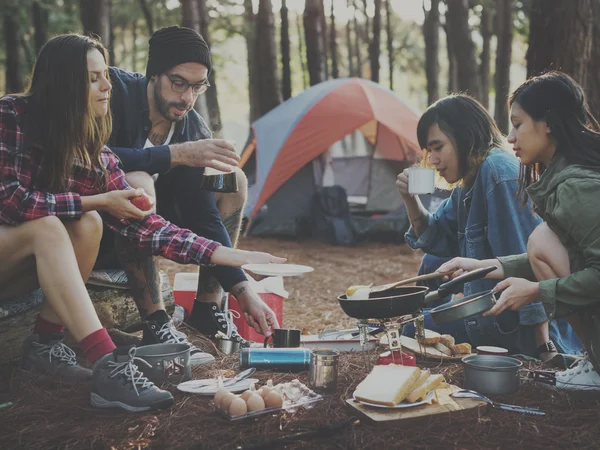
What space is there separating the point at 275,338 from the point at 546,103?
156cm

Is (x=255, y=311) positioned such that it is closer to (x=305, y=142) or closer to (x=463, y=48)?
(x=305, y=142)

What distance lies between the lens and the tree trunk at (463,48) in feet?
34.7

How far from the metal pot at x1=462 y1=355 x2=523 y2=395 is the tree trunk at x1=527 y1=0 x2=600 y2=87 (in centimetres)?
289

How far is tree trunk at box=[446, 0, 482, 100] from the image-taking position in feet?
34.7

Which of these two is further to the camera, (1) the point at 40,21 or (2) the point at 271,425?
(1) the point at 40,21

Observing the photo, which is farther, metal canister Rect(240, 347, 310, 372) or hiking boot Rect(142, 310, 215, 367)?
hiking boot Rect(142, 310, 215, 367)

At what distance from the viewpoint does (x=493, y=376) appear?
8.55ft

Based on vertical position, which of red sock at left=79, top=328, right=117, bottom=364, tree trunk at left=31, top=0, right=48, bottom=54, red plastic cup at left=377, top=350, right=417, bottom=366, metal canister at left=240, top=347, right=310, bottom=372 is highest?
tree trunk at left=31, top=0, right=48, bottom=54

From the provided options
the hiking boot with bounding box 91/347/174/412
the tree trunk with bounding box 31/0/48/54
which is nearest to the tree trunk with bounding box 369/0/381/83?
the tree trunk with bounding box 31/0/48/54

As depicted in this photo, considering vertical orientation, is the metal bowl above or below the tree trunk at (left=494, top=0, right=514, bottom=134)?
below

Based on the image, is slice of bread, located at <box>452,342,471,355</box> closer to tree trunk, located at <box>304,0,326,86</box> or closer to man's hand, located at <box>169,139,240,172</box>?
man's hand, located at <box>169,139,240,172</box>

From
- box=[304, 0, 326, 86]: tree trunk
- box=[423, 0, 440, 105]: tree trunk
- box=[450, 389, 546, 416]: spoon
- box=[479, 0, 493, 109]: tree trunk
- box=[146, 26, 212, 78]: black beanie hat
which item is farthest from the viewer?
box=[479, 0, 493, 109]: tree trunk

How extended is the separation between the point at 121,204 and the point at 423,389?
1.38 meters

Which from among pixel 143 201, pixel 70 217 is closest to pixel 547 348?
pixel 143 201
